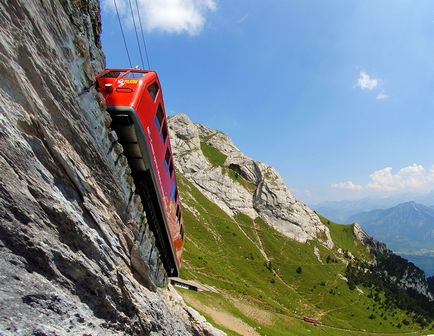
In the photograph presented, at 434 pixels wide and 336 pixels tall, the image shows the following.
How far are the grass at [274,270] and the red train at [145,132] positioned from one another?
64575mm

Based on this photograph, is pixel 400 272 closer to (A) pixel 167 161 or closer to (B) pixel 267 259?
(B) pixel 267 259

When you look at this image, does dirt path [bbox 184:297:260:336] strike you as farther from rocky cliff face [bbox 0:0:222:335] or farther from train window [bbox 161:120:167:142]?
rocky cliff face [bbox 0:0:222:335]

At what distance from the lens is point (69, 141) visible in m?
10.5

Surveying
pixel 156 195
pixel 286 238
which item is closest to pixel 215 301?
pixel 156 195

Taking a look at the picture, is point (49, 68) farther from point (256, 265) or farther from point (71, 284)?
point (256, 265)

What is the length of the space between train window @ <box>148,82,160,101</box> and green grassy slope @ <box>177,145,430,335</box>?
66.7 metres

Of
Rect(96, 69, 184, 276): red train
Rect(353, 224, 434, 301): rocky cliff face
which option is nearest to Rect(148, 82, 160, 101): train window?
Rect(96, 69, 184, 276): red train

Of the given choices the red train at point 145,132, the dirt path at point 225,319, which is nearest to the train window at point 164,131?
the red train at point 145,132

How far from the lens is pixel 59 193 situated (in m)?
9.16

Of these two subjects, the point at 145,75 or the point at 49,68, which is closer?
the point at 49,68

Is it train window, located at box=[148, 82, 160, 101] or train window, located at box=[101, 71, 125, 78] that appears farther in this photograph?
train window, located at box=[148, 82, 160, 101]

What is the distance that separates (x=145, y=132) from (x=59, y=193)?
599cm

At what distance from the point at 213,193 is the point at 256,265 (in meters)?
55.8

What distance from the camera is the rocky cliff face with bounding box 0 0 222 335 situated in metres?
7.36
